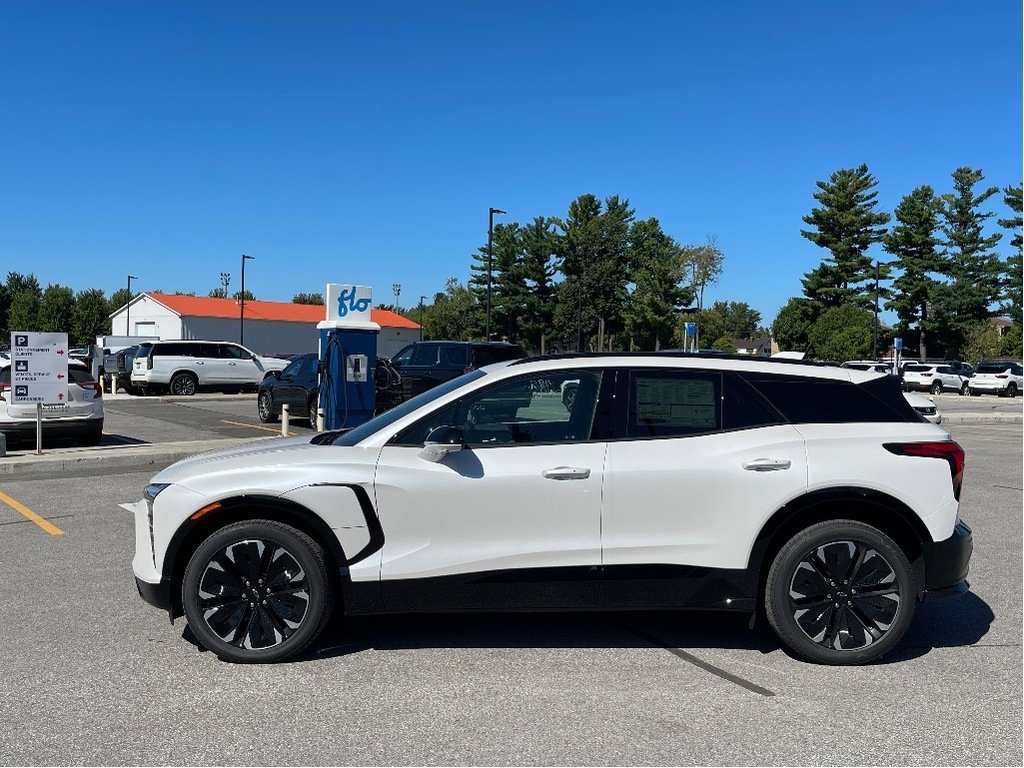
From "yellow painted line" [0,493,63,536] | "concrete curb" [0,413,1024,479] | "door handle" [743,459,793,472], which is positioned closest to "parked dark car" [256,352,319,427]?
"concrete curb" [0,413,1024,479]

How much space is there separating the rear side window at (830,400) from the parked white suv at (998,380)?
44.5 metres

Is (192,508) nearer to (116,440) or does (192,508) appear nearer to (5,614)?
(5,614)

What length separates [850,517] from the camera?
4.84 meters

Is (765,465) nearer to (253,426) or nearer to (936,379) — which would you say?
(253,426)

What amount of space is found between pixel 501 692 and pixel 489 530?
795 millimetres

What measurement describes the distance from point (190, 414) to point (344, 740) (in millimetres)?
19107

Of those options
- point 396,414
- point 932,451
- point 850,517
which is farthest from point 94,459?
point 932,451

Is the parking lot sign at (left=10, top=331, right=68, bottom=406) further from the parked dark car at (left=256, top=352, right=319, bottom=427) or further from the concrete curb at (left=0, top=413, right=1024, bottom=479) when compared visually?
→ the parked dark car at (left=256, top=352, right=319, bottom=427)

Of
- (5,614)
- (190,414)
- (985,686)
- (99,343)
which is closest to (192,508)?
(5,614)

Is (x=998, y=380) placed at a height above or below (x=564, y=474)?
above

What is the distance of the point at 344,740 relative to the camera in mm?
3723

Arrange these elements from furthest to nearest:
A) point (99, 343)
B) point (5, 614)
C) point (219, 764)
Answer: point (99, 343), point (5, 614), point (219, 764)

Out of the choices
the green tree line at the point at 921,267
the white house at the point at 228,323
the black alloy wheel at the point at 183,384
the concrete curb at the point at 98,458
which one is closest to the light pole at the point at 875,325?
the green tree line at the point at 921,267

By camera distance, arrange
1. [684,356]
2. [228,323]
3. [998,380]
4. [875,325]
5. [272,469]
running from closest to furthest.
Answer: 1. [272,469]
2. [684,356]
3. [998,380]
4. [875,325]
5. [228,323]
